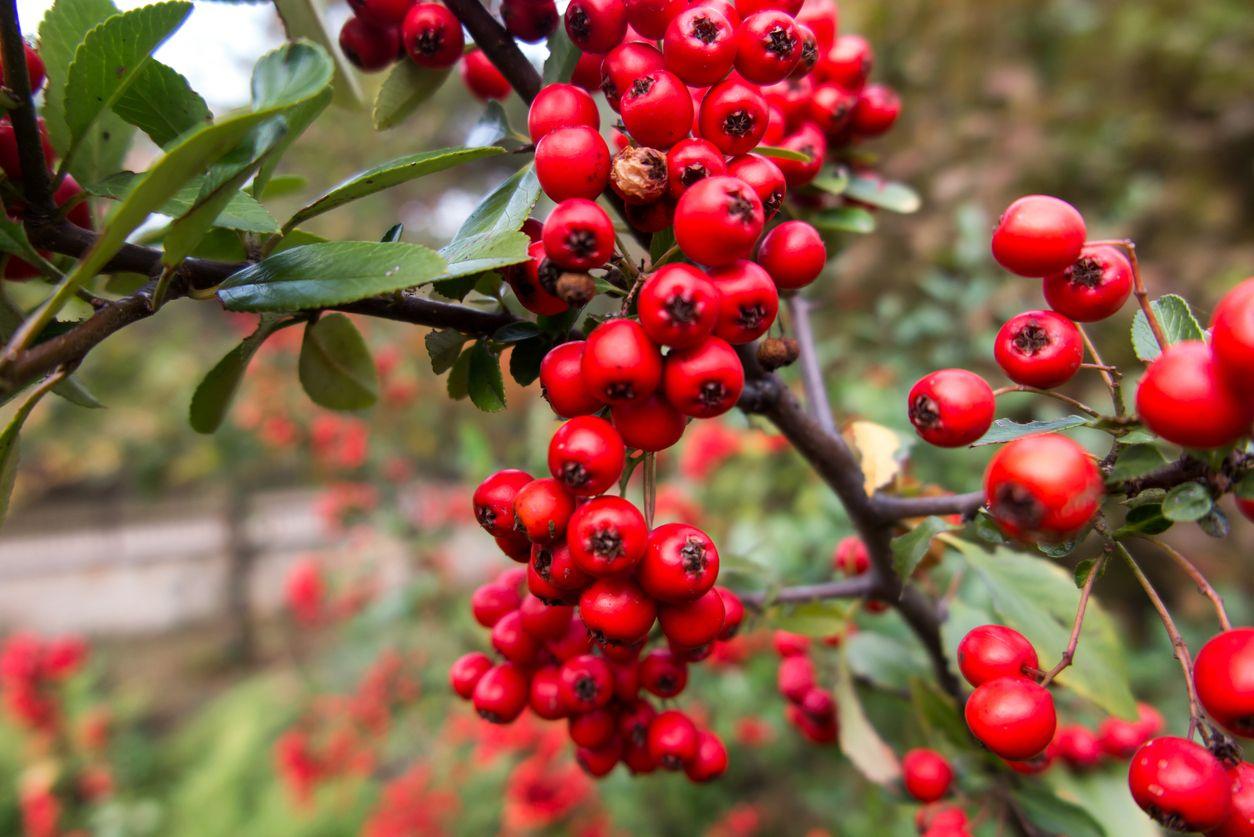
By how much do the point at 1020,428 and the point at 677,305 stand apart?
A: 474 mm

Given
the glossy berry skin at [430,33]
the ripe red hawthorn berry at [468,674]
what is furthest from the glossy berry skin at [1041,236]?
the ripe red hawthorn berry at [468,674]

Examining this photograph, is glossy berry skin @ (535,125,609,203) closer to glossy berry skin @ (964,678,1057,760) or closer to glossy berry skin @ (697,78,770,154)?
glossy berry skin @ (697,78,770,154)

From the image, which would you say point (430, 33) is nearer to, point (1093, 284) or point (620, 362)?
point (620, 362)

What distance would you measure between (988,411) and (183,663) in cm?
1477

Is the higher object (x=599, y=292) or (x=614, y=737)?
(x=599, y=292)

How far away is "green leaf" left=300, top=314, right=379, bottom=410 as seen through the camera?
126cm

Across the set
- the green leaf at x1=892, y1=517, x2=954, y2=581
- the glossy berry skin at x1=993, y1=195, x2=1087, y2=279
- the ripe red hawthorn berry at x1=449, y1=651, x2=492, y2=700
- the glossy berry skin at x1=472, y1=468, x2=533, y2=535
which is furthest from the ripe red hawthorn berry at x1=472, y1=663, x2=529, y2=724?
the glossy berry skin at x1=993, y1=195, x2=1087, y2=279

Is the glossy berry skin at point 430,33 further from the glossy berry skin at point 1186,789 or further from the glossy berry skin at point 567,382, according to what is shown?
the glossy berry skin at point 1186,789

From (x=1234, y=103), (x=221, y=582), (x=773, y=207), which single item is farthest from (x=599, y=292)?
(x=221, y=582)

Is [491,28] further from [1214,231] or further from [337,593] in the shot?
[337,593]

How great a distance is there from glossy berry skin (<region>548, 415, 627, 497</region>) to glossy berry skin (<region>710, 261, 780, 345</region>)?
17cm

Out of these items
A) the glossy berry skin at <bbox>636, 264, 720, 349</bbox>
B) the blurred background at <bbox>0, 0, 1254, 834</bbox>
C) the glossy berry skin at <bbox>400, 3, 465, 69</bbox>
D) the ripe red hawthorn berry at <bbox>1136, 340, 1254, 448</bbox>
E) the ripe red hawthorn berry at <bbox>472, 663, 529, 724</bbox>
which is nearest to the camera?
the ripe red hawthorn berry at <bbox>1136, 340, 1254, 448</bbox>

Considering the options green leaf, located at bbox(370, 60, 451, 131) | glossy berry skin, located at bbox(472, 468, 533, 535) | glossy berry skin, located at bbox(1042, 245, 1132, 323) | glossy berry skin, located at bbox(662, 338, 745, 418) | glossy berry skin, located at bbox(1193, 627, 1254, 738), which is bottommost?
glossy berry skin, located at bbox(1193, 627, 1254, 738)

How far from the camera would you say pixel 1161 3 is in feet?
15.9
